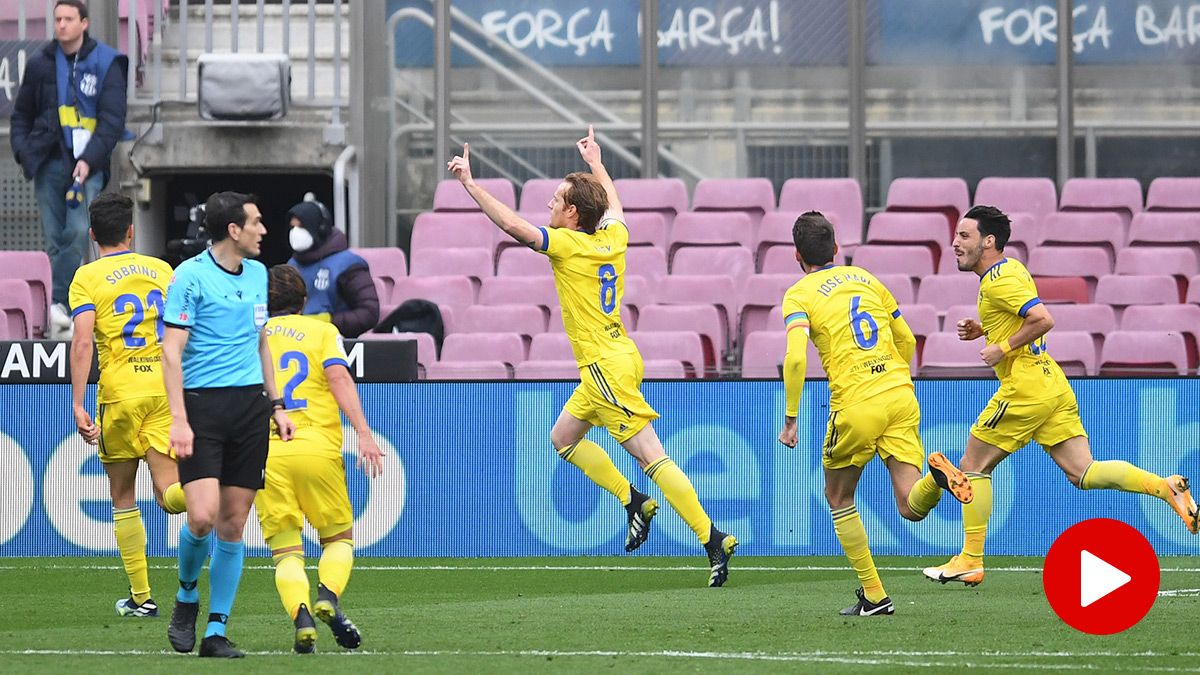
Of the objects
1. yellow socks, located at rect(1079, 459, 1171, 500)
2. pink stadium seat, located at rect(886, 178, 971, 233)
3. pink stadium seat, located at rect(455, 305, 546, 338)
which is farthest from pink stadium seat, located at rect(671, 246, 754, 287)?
yellow socks, located at rect(1079, 459, 1171, 500)

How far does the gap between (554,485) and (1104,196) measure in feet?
20.1

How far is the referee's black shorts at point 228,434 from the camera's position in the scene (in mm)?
7273

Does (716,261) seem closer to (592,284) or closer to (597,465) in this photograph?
(597,465)

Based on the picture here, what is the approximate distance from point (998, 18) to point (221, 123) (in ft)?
23.1

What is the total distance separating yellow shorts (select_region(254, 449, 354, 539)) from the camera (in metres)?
7.82

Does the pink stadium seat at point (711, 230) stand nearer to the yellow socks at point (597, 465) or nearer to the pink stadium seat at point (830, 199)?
the pink stadium seat at point (830, 199)

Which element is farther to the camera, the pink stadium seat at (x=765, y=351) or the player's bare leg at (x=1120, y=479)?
the pink stadium seat at (x=765, y=351)

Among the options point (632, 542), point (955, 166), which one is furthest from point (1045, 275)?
point (632, 542)

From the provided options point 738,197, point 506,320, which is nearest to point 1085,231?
point 738,197

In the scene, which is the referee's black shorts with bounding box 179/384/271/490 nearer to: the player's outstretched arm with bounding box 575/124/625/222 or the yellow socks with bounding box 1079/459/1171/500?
the player's outstretched arm with bounding box 575/124/625/222

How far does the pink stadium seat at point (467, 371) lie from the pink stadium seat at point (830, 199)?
379cm

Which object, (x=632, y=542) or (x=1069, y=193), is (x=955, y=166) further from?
(x=632, y=542)

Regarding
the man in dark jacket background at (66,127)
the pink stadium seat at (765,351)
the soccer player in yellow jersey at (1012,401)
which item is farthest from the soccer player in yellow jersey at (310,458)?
the man in dark jacket background at (66,127)

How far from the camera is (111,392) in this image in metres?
9.32
